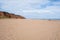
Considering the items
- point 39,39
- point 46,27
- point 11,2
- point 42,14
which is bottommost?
point 39,39

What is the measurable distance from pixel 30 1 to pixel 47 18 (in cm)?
23

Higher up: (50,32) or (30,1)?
(30,1)

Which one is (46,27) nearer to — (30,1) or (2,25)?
(30,1)

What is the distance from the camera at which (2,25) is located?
103cm

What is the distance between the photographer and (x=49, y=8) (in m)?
0.98

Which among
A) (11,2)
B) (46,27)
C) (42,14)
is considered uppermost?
(11,2)

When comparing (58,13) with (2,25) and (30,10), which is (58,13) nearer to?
(30,10)

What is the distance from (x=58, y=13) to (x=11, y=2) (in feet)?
1.50

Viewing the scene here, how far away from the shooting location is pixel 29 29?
1.00 metres

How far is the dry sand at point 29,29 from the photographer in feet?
3.18

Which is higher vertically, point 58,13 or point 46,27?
point 58,13

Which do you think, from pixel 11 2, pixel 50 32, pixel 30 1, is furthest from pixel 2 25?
pixel 50 32

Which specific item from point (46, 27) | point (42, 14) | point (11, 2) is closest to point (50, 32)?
point (46, 27)

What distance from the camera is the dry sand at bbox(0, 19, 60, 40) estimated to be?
38.2 inches
